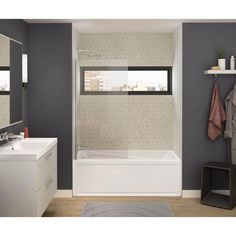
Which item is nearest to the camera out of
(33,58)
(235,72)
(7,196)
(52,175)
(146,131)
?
(7,196)

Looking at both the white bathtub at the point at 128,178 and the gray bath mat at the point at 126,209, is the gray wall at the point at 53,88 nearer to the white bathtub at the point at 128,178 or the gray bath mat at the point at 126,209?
the white bathtub at the point at 128,178

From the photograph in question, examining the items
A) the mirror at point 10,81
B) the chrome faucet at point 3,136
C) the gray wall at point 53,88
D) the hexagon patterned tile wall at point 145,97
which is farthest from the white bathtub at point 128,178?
the chrome faucet at point 3,136

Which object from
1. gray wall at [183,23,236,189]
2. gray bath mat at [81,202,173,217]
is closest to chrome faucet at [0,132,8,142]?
gray bath mat at [81,202,173,217]

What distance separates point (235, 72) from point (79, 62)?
6.87ft

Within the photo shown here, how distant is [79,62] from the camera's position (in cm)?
525

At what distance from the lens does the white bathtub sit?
517cm

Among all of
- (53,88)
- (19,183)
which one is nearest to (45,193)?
(19,183)

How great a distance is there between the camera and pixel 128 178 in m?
5.20

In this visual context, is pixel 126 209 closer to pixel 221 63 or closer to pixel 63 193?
pixel 63 193

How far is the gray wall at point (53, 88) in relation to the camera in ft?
16.6

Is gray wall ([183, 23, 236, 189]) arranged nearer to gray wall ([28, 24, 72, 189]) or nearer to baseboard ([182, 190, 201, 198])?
baseboard ([182, 190, 201, 198])

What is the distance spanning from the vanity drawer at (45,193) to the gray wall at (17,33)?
77cm
